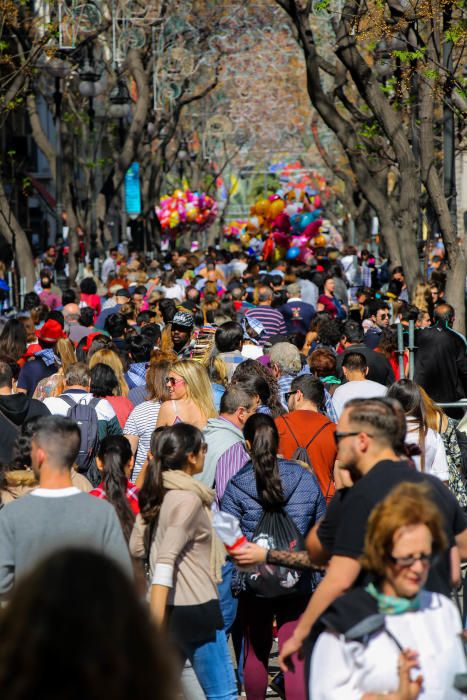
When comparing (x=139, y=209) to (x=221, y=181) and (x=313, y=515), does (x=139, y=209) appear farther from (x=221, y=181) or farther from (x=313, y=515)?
(x=313, y=515)

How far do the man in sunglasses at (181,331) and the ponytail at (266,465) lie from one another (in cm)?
484

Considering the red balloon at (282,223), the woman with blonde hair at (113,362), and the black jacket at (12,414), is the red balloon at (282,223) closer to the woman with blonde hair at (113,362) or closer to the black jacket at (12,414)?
the woman with blonde hair at (113,362)

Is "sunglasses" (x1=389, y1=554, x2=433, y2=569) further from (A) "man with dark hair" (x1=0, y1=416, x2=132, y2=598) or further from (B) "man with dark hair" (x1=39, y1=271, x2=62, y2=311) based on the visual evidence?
(B) "man with dark hair" (x1=39, y1=271, x2=62, y2=311)

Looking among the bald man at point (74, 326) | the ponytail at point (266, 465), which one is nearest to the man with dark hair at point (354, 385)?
the ponytail at point (266, 465)

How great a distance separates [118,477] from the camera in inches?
260

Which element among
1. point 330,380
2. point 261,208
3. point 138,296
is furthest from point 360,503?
point 261,208

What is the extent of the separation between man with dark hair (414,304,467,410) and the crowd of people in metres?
0.56

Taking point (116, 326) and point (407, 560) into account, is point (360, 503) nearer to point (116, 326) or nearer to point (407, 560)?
point (407, 560)

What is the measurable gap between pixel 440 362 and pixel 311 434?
4.22 meters

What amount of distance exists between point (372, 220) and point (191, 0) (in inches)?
731

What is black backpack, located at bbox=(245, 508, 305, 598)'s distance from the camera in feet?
20.7

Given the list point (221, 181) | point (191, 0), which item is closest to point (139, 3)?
point (191, 0)

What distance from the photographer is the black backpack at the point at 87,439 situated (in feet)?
27.0

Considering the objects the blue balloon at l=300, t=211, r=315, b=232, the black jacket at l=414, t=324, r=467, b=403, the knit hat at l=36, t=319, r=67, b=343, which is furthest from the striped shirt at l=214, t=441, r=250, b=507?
the blue balloon at l=300, t=211, r=315, b=232
